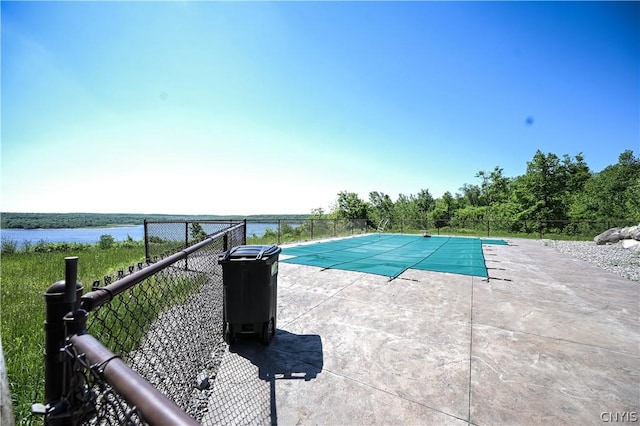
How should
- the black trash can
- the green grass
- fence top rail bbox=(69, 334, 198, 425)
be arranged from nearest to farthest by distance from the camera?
1. fence top rail bbox=(69, 334, 198, 425)
2. the green grass
3. the black trash can

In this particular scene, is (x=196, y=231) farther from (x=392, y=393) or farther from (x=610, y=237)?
(x=610, y=237)

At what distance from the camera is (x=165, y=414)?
0.53 metres

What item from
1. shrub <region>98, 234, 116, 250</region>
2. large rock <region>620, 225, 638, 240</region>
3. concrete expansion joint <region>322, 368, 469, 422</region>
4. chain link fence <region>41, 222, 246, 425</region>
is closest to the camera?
chain link fence <region>41, 222, 246, 425</region>

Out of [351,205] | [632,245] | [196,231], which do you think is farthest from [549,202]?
[196,231]

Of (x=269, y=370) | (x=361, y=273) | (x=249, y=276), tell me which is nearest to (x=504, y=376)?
(x=269, y=370)

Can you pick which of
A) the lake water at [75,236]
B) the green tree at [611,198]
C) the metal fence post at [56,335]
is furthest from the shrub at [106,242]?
the green tree at [611,198]

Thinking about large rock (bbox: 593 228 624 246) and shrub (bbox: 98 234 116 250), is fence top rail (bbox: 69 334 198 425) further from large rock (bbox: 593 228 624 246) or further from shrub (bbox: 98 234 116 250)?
large rock (bbox: 593 228 624 246)

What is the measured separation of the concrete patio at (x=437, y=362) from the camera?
2.15 m

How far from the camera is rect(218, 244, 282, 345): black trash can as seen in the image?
288 centimetres

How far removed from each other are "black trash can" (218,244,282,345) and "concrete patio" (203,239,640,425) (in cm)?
36

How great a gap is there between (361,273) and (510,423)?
15.6 ft

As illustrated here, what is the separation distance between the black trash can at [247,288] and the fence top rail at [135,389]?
2.04 metres

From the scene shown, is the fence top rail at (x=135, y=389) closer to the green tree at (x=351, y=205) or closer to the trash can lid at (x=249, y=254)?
the trash can lid at (x=249, y=254)

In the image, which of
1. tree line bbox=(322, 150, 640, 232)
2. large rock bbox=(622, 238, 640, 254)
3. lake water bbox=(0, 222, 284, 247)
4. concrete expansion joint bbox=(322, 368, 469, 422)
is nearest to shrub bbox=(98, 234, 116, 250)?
lake water bbox=(0, 222, 284, 247)
